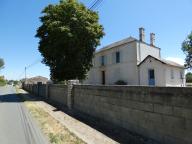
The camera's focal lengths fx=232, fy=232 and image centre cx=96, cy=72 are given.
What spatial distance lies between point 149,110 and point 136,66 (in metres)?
23.3

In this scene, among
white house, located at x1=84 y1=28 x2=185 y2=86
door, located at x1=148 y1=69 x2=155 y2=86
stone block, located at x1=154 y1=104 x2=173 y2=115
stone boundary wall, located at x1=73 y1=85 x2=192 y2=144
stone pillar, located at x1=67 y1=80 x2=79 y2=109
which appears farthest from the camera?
door, located at x1=148 y1=69 x2=155 y2=86

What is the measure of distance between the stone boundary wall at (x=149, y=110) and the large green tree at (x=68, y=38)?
15628 millimetres

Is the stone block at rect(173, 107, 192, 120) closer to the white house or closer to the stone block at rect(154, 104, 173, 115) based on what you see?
the stone block at rect(154, 104, 173, 115)

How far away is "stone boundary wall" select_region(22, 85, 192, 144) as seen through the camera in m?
5.40

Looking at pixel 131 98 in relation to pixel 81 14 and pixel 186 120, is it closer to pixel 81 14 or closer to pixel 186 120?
pixel 186 120

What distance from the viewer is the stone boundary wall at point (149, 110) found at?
540 centimetres

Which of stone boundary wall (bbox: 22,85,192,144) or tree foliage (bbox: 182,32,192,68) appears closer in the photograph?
stone boundary wall (bbox: 22,85,192,144)

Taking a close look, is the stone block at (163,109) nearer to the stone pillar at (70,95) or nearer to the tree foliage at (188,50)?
the stone pillar at (70,95)

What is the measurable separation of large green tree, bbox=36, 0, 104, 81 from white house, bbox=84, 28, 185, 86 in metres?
5.25

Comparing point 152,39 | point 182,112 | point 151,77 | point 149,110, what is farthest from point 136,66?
point 182,112

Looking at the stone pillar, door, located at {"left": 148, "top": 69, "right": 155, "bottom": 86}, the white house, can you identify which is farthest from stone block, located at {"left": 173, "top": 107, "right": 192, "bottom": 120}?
door, located at {"left": 148, "top": 69, "right": 155, "bottom": 86}

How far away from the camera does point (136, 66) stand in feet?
97.1

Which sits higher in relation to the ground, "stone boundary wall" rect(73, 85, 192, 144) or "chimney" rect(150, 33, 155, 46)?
"chimney" rect(150, 33, 155, 46)

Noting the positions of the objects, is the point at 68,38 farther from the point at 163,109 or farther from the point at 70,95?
the point at 163,109
